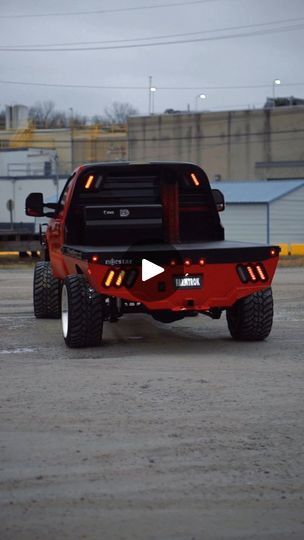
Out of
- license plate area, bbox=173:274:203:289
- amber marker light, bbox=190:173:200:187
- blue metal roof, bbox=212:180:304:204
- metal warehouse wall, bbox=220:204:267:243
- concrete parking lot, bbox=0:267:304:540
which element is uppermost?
amber marker light, bbox=190:173:200:187

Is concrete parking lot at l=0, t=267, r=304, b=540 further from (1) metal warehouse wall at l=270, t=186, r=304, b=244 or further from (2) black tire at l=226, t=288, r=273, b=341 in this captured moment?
(1) metal warehouse wall at l=270, t=186, r=304, b=244

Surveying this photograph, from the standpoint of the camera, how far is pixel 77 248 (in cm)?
1072

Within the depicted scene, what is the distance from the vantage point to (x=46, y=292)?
13.6 metres

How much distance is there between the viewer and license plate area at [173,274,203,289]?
10.0m

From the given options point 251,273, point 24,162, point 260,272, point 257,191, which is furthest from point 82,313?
point 24,162

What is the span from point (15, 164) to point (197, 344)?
41.9 meters

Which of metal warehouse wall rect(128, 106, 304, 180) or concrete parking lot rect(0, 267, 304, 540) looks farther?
metal warehouse wall rect(128, 106, 304, 180)

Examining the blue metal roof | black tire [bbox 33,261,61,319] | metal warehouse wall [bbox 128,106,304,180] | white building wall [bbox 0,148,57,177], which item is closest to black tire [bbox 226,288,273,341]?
black tire [bbox 33,261,61,319]

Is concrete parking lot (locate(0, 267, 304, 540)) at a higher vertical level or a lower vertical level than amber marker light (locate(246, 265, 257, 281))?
lower

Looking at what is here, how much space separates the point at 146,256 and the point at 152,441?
3754 millimetres

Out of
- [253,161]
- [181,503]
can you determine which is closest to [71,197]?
[181,503]

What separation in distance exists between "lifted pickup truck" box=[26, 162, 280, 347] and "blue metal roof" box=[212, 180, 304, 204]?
96.5 ft
